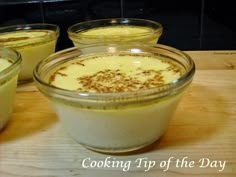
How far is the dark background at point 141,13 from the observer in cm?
116

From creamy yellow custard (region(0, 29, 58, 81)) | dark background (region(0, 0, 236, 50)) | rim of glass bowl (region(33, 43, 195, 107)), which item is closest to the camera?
rim of glass bowl (region(33, 43, 195, 107))

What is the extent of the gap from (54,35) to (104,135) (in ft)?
1.39

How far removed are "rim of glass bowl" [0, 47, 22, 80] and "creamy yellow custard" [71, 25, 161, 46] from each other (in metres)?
0.20

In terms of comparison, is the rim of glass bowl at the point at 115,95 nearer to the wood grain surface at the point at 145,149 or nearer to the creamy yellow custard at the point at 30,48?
the wood grain surface at the point at 145,149

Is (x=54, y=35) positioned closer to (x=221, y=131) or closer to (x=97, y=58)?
(x=97, y=58)

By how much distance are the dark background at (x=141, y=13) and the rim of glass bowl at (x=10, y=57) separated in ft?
1.54

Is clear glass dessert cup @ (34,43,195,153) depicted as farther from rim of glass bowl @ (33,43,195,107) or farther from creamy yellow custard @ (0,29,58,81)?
creamy yellow custard @ (0,29,58,81)

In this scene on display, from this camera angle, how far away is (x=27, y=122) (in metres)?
0.66

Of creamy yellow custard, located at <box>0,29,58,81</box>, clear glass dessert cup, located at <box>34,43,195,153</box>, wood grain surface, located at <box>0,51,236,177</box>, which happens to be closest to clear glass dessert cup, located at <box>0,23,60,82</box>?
creamy yellow custard, located at <box>0,29,58,81</box>

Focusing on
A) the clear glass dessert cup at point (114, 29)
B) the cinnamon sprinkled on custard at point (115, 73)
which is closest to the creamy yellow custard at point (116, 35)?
A: the clear glass dessert cup at point (114, 29)

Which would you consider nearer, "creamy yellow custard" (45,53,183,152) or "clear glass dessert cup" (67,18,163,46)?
"creamy yellow custard" (45,53,183,152)

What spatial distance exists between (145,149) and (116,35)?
0.38 metres

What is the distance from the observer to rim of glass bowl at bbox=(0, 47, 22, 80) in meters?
0.60

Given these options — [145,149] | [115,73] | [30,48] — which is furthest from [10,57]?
[145,149]
